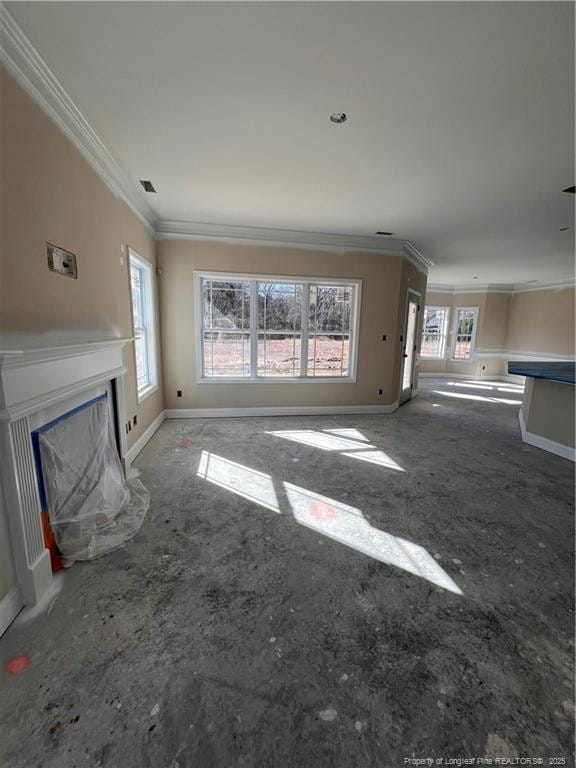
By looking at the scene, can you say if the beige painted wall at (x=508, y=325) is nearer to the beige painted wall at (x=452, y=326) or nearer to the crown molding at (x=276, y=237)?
the beige painted wall at (x=452, y=326)

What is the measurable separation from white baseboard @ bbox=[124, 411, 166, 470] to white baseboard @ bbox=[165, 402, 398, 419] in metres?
0.31

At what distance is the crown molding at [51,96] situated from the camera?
154cm

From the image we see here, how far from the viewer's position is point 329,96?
191cm

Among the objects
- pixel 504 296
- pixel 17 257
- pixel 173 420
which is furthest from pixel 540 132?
pixel 504 296

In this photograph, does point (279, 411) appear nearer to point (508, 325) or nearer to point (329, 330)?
point (329, 330)

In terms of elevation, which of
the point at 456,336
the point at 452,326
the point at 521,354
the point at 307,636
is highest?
the point at 452,326

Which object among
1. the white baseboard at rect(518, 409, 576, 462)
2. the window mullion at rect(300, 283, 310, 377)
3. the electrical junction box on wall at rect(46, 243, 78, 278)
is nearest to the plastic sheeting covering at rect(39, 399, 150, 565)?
the electrical junction box on wall at rect(46, 243, 78, 278)

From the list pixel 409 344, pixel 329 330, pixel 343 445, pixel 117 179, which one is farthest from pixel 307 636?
pixel 409 344

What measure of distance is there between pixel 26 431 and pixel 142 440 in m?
2.26

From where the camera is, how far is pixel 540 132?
2193 mm

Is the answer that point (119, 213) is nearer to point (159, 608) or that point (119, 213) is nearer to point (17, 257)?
point (17, 257)

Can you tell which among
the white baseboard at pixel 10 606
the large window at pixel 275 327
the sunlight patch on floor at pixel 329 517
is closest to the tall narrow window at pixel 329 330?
the large window at pixel 275 327

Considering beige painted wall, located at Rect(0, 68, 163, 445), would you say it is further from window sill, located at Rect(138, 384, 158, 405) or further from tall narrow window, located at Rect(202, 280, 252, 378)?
tall narrow window, located at Rect(202, 280, 252, 378)

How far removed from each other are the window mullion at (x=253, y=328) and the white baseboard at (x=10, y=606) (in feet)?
12.3
